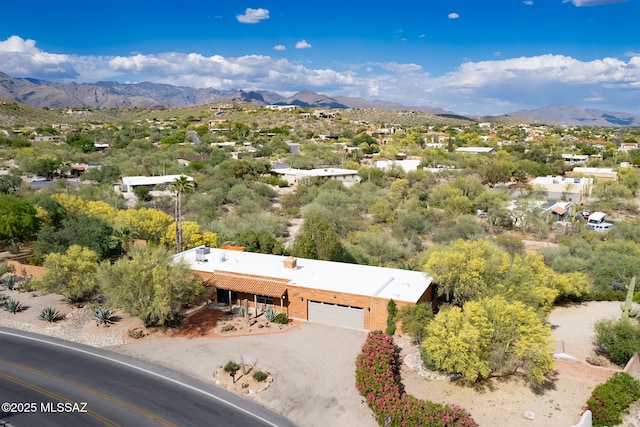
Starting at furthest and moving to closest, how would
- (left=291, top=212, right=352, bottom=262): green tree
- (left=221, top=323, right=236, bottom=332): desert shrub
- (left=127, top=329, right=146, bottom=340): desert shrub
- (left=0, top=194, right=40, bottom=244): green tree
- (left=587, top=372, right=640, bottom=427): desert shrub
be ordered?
(left=0, top=194, right=40, bottom=244): green tree
(left=291, top=212, right=352, bottom=262): green tree
(left=221, top=323, right=236, bottom=332): desert shrub
(left=127, top=329, right=146, bottom=340): desert shrub
(left=587, top=372, right=640, bottom=427): desert shrub

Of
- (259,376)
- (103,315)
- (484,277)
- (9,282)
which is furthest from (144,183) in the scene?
(484,277)

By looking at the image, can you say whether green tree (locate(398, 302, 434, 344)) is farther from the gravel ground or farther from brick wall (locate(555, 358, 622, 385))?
brick wall (locate(555, 358, 622, 385))

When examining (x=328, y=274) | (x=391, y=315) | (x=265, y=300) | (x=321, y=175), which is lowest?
(x=265, y=300)

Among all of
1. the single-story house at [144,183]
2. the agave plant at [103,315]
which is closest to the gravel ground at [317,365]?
the agave plant at [103,315]

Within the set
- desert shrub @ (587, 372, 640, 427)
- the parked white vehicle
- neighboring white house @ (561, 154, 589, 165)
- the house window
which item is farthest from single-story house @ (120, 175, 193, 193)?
neighboring white house @ (561, 154, 589, 165)

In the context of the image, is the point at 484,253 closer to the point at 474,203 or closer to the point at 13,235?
the point at 474,203

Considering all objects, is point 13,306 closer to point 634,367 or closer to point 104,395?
point 104,395
